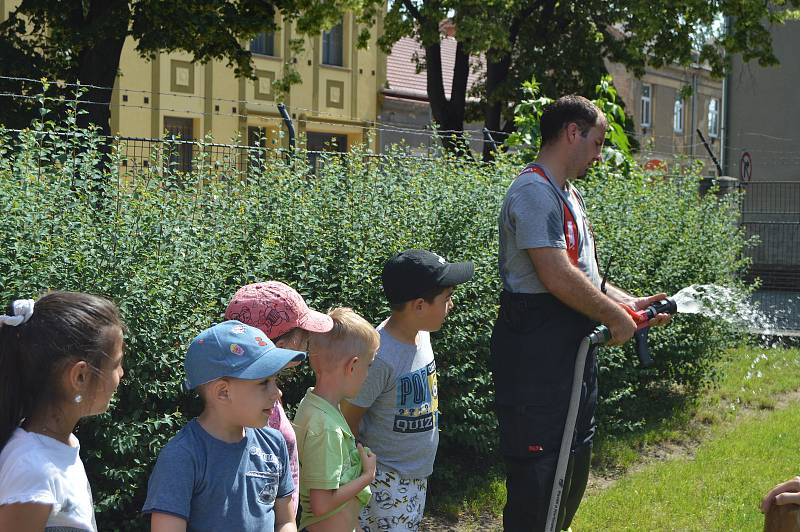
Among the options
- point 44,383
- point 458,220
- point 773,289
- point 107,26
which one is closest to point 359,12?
point 107,26

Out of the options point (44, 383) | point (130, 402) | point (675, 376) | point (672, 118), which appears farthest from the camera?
point (672, 118)

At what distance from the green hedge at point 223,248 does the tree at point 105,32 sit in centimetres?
1036

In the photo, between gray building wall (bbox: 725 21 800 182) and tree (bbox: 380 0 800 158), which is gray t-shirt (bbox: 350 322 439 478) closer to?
tree (bbox: 380 0 800 158)

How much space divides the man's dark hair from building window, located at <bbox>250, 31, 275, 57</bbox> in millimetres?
23272

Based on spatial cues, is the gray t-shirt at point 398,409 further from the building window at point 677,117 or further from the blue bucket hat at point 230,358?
the building window at point 677,117

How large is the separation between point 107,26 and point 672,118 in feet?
118

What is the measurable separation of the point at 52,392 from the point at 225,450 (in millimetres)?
553

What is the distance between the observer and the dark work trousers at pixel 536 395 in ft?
13.8

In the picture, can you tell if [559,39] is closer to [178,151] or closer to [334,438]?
[178,151]

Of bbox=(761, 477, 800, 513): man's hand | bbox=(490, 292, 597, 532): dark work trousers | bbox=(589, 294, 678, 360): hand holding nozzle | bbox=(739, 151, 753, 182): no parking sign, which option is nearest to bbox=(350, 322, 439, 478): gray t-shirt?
bbox=(490, 292, 597, 532): dark work trousers

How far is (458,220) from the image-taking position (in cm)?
626

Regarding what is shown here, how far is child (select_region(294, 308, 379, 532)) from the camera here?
333 centimetres

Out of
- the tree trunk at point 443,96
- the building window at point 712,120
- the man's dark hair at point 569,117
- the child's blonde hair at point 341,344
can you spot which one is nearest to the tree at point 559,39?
the tree trunk at point 443,96

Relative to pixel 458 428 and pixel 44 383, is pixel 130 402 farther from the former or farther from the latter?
pixel 458 428
